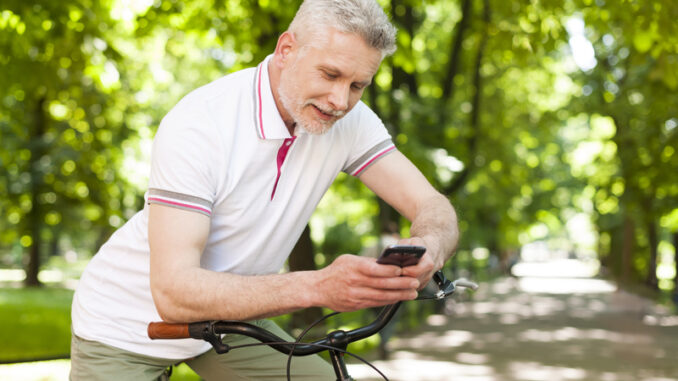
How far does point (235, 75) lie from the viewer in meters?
2.52

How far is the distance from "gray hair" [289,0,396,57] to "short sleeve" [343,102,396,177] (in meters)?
0.42

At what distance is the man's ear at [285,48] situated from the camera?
7.75 ft

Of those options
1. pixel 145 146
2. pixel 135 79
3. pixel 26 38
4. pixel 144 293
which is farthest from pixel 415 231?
pixel 135 79

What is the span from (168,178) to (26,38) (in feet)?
19.9

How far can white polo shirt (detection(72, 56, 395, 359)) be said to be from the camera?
87.0 inches

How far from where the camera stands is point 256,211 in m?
2.38

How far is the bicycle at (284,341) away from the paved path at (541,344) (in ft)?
23.5

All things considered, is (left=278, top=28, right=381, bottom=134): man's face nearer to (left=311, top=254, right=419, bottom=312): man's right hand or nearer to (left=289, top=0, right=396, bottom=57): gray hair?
(left=289, top=0, right=396, bottom=57): gray hair

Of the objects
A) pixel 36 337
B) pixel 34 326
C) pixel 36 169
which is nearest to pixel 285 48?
pixel 36 337

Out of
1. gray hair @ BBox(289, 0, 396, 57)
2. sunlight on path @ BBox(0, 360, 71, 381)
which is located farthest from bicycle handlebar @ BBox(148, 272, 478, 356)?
sunlight on path @ BBox(0, 360, 71, 381)

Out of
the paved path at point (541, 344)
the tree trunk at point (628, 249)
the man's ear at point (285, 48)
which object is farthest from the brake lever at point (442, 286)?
the tree trunk at point (628, 249)

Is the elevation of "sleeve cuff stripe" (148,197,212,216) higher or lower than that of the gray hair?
lower

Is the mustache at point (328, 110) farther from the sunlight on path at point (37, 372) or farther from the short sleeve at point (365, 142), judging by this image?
the sunlight on path at point (37, 372)

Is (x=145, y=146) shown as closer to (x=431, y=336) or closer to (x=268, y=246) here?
(x=431, y=336)
